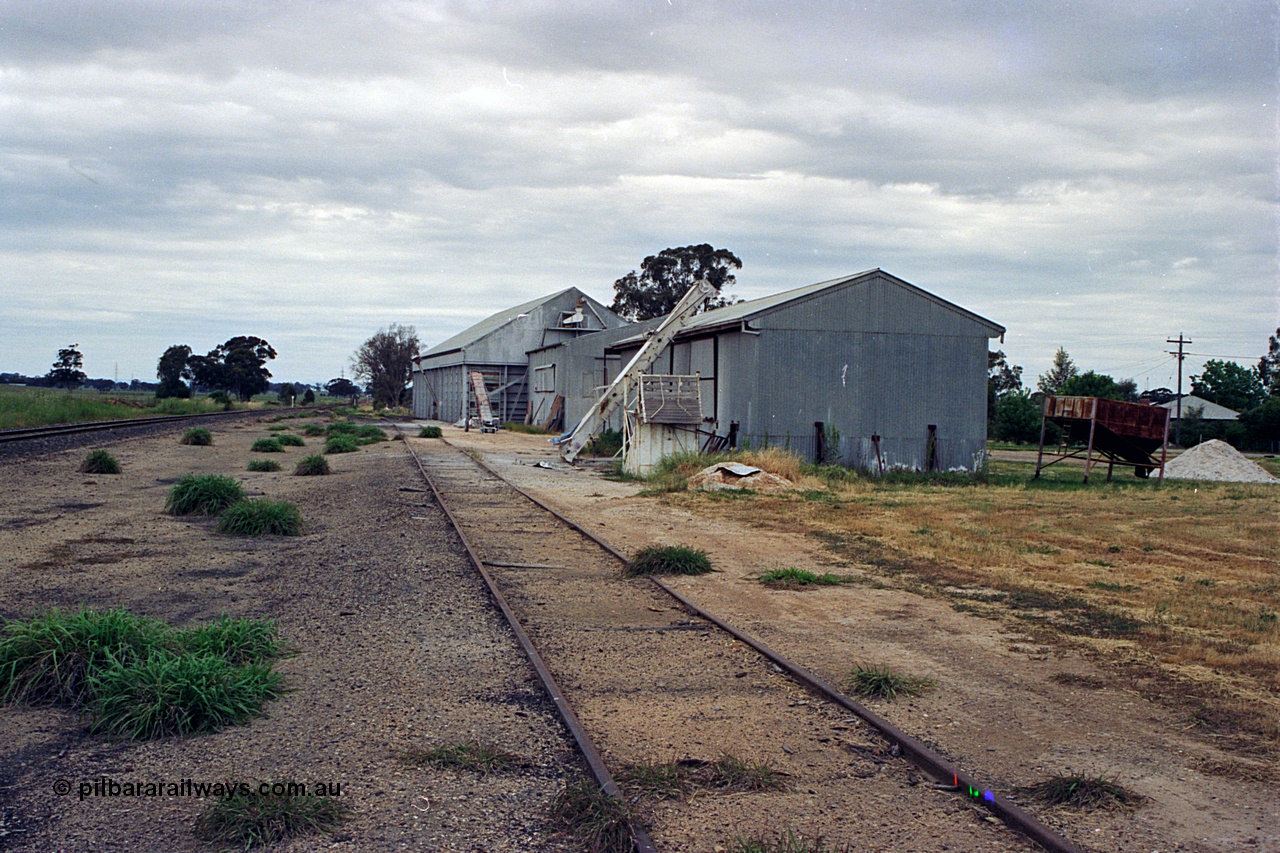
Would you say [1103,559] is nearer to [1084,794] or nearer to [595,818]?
[1084,794]

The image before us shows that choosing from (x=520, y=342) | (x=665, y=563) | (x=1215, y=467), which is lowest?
(x=665, y=563)

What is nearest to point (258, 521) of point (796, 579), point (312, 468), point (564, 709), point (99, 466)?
point (796, 579)

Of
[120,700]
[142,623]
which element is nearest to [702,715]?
[120,700]

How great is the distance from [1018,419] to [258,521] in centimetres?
5518

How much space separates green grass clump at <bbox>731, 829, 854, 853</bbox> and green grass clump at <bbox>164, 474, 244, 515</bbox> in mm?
13043

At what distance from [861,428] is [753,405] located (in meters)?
2.90

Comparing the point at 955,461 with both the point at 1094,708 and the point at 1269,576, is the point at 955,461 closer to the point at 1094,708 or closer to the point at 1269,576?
the point at 1269,576

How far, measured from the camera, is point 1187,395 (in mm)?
86750

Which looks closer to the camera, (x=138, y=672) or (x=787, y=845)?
(x=787, y=845)

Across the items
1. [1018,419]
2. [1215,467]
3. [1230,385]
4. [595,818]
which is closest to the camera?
[595,818]

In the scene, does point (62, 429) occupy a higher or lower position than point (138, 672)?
higher

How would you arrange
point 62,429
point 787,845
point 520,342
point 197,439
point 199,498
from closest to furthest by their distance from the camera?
point 787,845 < point 199,498 < point 197,439 < point 62,429 < point 520,342

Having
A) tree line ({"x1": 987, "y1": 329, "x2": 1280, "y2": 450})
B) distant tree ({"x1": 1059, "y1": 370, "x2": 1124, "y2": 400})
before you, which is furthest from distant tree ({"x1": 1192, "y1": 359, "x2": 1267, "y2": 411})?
distant tree ({"x1": 1059, "y1": 370, "x2": 1124, "y2": 400})

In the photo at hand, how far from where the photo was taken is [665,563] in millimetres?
10859
